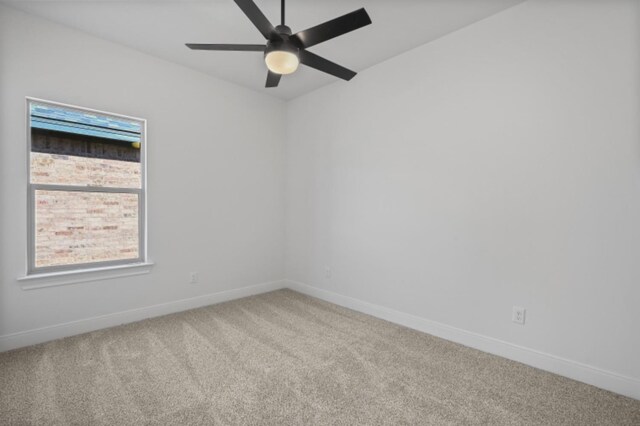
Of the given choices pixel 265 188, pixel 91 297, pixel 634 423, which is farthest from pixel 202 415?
pixel 265 188

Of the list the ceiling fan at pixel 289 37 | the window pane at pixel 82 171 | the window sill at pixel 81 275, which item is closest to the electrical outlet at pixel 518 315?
the ceiling fan at pixel 289 37

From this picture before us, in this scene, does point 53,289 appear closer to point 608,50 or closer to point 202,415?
point 202,415

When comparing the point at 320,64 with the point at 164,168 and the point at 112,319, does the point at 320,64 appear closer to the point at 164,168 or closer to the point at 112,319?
the point at 164,168

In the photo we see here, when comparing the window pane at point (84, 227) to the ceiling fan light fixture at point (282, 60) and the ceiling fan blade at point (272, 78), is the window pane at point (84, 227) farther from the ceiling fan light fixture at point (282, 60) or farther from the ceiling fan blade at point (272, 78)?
the ceiling fan light fixture at point (282, 60)

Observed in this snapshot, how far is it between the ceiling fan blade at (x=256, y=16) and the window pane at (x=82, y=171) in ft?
7.47

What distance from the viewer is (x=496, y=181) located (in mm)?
2549

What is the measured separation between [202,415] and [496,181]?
2736 mm

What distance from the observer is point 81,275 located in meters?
2.86

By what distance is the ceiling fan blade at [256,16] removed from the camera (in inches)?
63.6

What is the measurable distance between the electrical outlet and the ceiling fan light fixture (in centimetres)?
252

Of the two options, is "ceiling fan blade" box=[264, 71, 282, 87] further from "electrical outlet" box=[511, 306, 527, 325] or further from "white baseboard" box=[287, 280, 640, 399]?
"electrical outlet" box=[511, 306, 527, 325]

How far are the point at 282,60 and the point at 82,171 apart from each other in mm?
2367

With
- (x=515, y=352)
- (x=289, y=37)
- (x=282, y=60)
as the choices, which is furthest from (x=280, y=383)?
(x=289, y=37)

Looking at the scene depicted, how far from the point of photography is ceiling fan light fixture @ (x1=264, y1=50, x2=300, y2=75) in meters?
1.90
